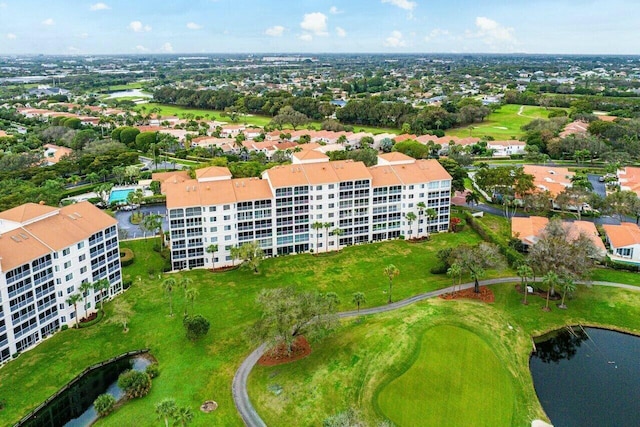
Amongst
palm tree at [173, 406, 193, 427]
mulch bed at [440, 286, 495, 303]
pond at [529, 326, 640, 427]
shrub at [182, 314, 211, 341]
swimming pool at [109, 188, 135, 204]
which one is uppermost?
swimming pool at [109, 188, 135, 204]

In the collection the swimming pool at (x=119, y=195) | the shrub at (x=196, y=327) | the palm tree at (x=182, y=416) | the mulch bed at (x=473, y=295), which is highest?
the swimming pool at (x=119, y=195)

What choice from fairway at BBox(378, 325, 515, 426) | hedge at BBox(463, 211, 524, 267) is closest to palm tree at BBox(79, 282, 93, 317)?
fairway at BBox(378, 325, 515, 426)

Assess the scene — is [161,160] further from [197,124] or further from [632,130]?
[632,130]

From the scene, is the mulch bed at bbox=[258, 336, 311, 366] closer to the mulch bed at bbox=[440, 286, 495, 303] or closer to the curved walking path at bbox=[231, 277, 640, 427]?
the curved walking path at bbox=[231, 277, 640, 427]

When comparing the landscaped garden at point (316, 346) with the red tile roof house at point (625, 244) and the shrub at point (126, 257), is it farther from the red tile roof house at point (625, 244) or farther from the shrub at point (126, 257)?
the red tile roof house at point (625, 244)

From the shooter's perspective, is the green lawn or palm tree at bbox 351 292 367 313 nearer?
the green lawn

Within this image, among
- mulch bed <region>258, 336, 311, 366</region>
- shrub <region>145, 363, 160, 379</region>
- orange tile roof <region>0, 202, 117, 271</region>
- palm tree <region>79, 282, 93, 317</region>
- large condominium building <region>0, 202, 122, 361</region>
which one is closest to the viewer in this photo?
shrub <region>145, 363, 160, 379</region>

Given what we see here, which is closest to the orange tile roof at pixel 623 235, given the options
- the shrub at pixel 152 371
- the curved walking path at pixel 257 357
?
the curved walking path at pixel 257 357

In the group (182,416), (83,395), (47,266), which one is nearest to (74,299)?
(47,266)

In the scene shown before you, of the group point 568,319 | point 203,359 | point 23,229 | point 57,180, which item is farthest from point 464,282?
point 57,180
